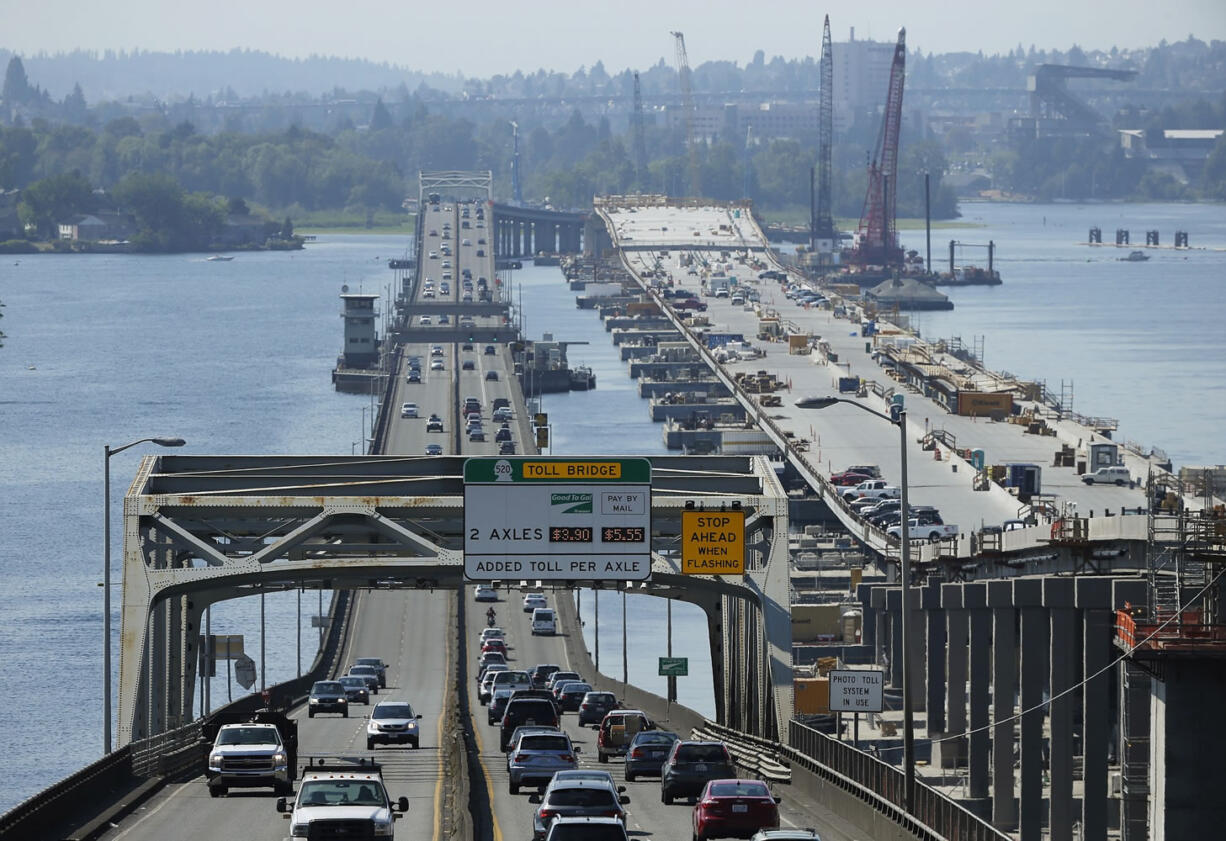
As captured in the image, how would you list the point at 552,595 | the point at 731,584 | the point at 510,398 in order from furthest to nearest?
the point at 510,398 < the point at 552,595 < the point at 731,584

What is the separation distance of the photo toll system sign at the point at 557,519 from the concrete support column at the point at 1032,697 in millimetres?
14237

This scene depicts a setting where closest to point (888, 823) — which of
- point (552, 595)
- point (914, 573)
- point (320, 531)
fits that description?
point (320, 531)

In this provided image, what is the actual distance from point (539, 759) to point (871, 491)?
90.9 meters

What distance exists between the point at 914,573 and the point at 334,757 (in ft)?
138

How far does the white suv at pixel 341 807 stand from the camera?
3278cm

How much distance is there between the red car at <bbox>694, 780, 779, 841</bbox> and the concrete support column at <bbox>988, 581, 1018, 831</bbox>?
98.9 feet

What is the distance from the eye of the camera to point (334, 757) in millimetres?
52938

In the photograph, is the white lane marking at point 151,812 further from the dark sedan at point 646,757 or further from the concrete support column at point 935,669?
the concrete support column at point 935,669

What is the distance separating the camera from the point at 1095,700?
5709 centimetres

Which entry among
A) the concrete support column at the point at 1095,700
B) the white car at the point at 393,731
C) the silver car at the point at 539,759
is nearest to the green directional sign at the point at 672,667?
the concrete support column at the point at 1095,700

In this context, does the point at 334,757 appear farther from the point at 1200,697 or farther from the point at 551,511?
the point at 1200,697

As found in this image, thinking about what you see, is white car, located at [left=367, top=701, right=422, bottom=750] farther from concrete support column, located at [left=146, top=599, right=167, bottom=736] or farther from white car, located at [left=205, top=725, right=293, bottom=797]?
white car, located at [left=205, top=725, right=293, bottom=797]

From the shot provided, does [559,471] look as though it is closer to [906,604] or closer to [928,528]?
[906,604]

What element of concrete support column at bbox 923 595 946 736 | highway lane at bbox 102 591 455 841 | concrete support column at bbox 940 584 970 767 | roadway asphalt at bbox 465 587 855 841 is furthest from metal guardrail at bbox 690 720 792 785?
concrete support column at bbox 923 595 946 736
